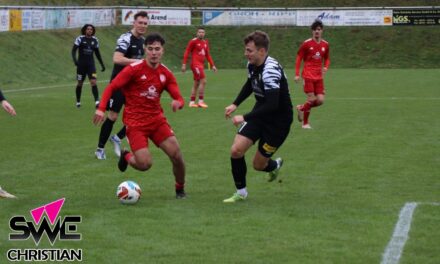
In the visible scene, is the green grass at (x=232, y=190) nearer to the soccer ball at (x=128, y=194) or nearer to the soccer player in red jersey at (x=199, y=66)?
the soccer ball at (x=128, y=194)

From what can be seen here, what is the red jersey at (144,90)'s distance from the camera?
9875 mm

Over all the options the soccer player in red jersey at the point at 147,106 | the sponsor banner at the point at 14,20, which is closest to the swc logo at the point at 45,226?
the soccer player in red jersey at the point at 147,106

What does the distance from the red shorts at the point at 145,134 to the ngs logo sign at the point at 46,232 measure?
45.0 inches

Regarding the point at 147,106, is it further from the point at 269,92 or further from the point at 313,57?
the point at 313,57

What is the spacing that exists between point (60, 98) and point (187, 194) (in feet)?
56.0

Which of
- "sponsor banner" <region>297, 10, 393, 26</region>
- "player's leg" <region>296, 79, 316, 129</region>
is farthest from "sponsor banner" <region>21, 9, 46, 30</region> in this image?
"player's leg" <region>296, 79, 316, 129</region>

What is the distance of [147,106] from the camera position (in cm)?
1000

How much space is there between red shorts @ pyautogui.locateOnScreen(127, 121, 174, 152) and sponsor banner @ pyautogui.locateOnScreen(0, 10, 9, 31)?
28.9 meters

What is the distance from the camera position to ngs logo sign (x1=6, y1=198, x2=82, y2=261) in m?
7.17

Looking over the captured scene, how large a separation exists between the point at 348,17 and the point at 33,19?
2251 cm

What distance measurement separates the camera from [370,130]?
18047 mm

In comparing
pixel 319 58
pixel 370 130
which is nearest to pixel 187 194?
pixel 370 130

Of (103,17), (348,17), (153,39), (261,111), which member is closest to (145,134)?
(153,39)

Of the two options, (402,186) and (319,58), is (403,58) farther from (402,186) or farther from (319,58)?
(402,186)
